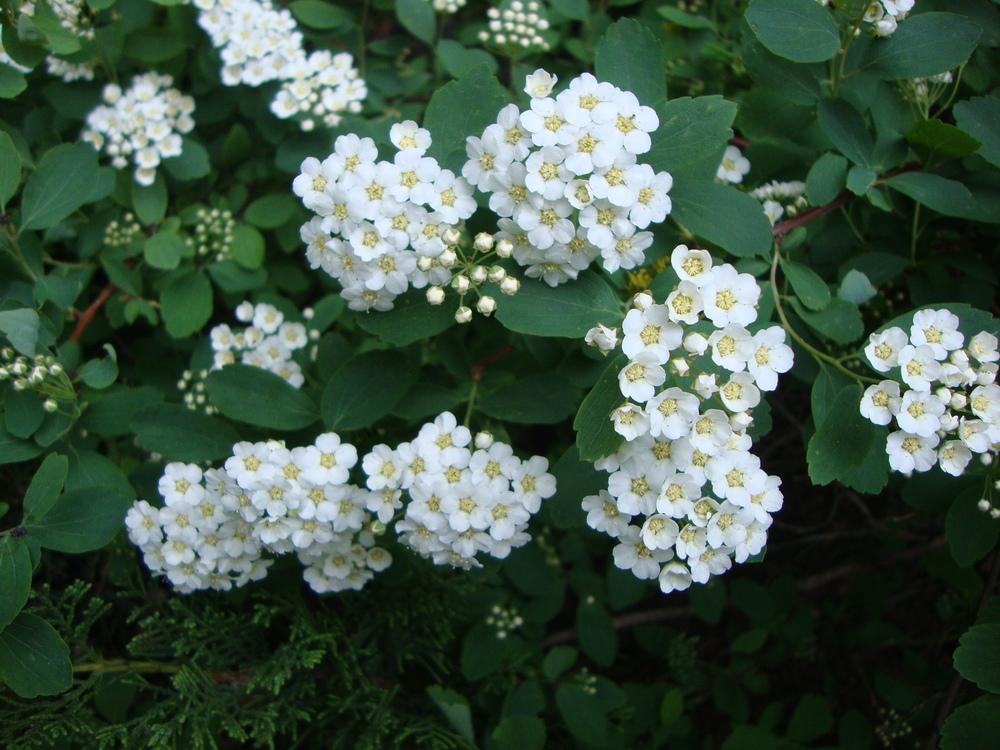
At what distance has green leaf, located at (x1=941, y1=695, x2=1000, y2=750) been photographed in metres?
2.24

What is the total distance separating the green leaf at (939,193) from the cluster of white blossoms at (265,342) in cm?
193

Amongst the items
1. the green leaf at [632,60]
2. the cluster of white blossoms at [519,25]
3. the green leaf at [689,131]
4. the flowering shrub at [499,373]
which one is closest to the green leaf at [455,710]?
the flowering shrub at [499,373]

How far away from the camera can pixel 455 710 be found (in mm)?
2578

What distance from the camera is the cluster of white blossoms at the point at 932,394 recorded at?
200cm

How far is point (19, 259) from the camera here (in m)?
2.72

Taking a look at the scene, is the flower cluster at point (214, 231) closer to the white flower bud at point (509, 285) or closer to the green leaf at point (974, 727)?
the white flower bud at point (509, 285)

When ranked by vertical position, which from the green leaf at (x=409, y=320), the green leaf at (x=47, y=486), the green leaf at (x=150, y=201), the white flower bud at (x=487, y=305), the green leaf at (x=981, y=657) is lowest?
the green leaf at (x=981, y=657)

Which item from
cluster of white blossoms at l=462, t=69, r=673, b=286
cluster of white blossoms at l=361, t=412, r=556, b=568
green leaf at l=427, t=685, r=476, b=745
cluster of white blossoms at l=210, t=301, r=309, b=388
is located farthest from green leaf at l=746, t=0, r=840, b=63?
green leaf at l=427, t=685, r=476, b=745

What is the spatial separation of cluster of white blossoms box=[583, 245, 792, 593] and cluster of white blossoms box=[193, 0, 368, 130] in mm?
1590

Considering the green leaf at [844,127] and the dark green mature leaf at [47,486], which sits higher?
the green leaf at [844,127]

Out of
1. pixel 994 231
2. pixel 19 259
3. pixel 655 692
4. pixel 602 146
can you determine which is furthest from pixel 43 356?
pixel 994 231

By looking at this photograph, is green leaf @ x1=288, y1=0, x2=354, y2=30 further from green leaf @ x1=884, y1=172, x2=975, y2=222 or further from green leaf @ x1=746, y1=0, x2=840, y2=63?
green leaf @ x1=884, y1=172, x2=975, y2=222

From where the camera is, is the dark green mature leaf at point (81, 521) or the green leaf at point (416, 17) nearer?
the dark green mature leaf at point (81, 521)

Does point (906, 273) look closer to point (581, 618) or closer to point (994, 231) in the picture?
point (994, 231)
